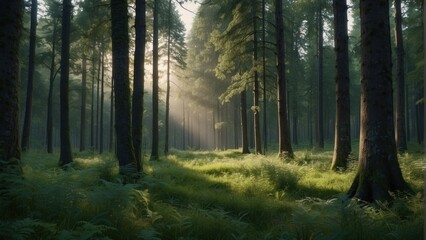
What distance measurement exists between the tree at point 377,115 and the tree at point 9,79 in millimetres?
6707

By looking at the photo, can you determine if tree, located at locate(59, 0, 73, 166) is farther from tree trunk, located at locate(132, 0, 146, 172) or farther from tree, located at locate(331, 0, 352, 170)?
tree, located at locate(331, 0, 352, 170)

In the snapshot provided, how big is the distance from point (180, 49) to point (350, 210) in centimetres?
2272

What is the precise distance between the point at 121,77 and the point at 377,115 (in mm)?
6381

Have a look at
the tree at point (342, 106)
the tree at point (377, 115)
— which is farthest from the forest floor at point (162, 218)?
the tree at point (342, 106)

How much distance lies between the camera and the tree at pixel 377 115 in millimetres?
6887

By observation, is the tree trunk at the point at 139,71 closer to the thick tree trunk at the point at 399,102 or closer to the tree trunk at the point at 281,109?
the tree trunk at the point at 281,109

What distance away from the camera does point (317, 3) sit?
2730cm

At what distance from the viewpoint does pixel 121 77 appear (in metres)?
9.28

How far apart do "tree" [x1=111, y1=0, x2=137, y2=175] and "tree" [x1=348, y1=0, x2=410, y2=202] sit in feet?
18.8

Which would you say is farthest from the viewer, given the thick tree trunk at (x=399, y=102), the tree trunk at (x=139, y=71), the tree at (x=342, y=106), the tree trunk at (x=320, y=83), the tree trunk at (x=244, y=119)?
the tree trunk at (x=320, y=83)

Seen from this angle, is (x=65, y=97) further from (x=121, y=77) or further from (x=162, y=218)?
(x=162, y=218)

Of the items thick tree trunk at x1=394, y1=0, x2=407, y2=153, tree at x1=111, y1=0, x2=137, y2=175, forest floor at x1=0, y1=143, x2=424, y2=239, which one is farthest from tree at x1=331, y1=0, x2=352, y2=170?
thick tree trunk at x1=394, y1=0, x2=407, y2=153

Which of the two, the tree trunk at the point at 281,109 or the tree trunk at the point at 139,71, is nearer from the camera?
the tree trunk at the point at 139,71

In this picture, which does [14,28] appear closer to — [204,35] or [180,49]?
[180,49]
